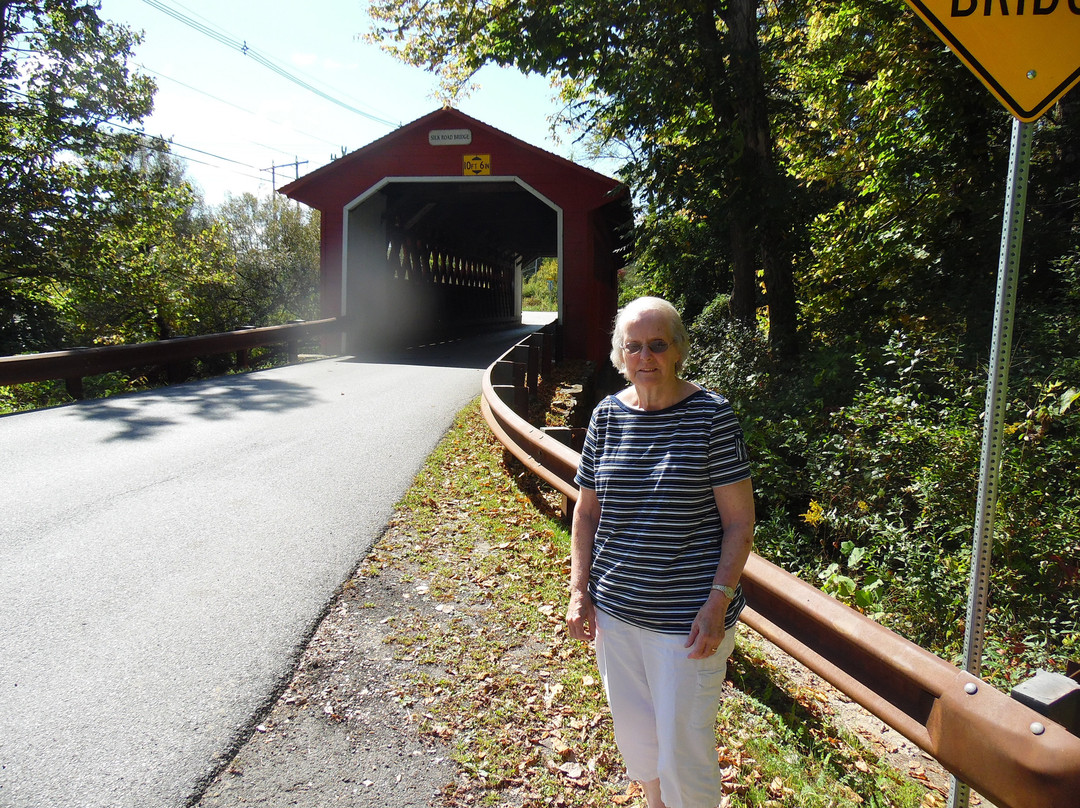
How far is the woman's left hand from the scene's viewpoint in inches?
82.9

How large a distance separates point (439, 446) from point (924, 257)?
19.3ft

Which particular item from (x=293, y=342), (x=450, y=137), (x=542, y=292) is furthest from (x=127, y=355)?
(x=542, y=292)

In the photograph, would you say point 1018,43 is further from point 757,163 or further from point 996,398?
point 757,163

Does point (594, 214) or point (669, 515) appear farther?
point (594, 214)

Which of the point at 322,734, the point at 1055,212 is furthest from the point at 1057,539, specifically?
the point at 1055,212

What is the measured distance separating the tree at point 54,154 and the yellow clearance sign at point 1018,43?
19.9 m

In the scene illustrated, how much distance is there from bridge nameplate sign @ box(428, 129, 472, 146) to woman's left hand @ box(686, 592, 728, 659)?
16.5 meters

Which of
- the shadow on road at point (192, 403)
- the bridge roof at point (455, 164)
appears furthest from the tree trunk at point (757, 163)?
the bridge roof at point (455, 164)

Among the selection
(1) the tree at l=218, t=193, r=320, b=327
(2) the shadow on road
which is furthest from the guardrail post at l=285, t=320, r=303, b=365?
(1) the tree at l=218, t=193, r=320, b=327

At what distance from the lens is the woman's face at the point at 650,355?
227 centimetres

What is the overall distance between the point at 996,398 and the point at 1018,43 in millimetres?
963

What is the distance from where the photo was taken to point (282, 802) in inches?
98.0

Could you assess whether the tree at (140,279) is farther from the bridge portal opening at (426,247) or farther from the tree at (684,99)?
the tree at (684,99)

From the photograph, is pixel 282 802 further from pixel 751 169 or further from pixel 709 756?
pixel 751 169
